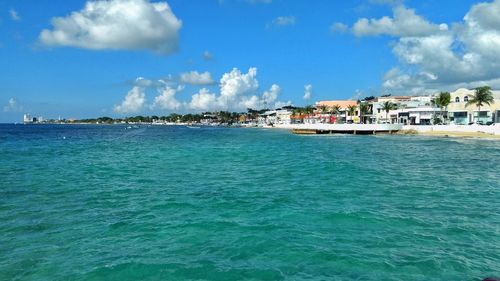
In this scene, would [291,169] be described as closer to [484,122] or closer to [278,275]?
[278,275]

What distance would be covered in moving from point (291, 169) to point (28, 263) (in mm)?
24503

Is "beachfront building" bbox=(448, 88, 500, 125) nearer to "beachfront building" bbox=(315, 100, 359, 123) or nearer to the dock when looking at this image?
the dock

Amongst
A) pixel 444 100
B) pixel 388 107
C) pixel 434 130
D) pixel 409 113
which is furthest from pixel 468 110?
pixel 388 107

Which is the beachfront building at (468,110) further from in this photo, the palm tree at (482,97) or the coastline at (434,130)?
the coastline at (434,130)

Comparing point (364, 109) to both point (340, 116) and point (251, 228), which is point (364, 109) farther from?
point (251, 228)

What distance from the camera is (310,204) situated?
19156 millimetres

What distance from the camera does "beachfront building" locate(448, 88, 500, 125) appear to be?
340 ft

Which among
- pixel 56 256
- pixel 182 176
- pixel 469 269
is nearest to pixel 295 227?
pixel 469 269

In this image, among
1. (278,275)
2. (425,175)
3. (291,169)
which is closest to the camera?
(278,275)

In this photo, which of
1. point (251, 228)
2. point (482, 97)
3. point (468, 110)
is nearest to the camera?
point (251, 228)

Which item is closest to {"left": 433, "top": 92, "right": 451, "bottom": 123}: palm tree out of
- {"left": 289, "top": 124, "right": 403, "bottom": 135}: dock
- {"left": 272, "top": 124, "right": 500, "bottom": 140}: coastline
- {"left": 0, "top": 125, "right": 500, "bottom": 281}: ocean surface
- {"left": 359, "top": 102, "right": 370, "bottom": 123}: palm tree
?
{"left": 272, "top": 124, "right": 500, "bottom": 140}: coastline

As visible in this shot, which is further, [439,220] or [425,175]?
[425,175]

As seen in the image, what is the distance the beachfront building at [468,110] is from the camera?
10356 centimetres

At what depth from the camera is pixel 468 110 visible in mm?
111375
